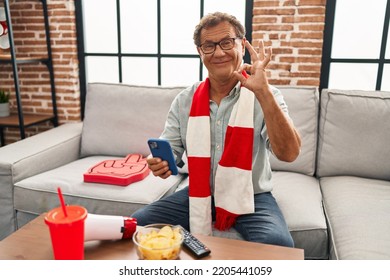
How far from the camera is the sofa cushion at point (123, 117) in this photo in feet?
7.64

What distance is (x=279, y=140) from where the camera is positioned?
1301 millimetres

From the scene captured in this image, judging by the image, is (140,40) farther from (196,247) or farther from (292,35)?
(196,247)

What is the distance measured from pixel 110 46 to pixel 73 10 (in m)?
0.38

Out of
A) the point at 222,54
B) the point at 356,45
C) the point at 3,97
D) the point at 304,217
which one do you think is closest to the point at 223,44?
the point at 222,54

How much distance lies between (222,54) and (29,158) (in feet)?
4.15

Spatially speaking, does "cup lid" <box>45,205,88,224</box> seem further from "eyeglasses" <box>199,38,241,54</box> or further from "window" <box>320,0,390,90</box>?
"window" <box>320,0,390,90</box>

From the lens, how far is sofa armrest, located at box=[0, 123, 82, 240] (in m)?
1.94

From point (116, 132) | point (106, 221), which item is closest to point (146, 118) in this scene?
point (116, 132)

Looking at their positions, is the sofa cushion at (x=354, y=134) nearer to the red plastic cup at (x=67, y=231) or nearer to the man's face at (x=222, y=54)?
the man's face at (x=222, y=54)

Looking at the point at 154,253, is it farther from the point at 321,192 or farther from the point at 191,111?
the point at 321,192

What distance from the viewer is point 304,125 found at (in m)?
2.11

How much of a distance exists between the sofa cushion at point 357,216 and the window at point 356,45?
813 millimetres

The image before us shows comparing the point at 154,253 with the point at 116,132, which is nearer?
the point at 154,253

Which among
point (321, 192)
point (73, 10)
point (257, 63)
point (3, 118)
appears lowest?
point (321, 192)
